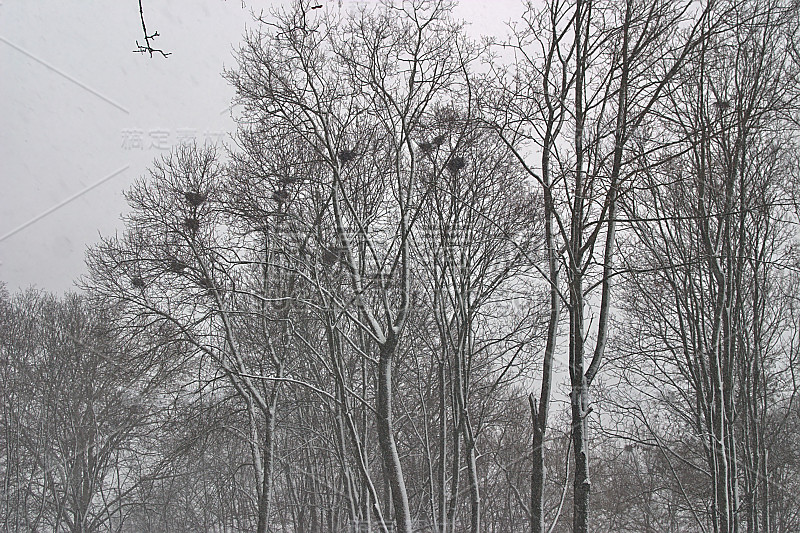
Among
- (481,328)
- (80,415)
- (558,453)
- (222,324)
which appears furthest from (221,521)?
(481,328)

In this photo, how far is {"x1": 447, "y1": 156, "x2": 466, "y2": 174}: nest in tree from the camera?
6.38 metres

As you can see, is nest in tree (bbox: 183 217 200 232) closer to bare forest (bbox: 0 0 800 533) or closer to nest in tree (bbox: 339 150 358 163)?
bare forest (bbox: 0 0 800 533)

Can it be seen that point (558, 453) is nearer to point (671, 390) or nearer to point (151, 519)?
point (671, 390)

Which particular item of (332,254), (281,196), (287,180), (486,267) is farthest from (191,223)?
(486,267)

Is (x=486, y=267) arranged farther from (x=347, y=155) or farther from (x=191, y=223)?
(x=191, y=223)

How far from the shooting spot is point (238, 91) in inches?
236

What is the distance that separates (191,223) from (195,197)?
16.3 inches

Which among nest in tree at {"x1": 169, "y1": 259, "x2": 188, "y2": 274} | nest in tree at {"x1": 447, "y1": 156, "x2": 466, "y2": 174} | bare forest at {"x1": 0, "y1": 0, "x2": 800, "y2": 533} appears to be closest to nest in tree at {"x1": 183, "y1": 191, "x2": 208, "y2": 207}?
bare forest at {"x1": 0, "y1": 0, "x2": 800, "y2": 533}

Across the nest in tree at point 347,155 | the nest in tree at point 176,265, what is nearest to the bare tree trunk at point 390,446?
the nest in tree at point 347,155

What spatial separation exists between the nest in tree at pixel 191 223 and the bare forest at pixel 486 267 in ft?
0.16

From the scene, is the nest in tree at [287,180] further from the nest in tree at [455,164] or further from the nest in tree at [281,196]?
the nest in tree at [455,164]

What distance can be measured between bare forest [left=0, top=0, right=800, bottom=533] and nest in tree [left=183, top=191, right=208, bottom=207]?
0.29ft

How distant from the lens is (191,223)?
30.1 ft

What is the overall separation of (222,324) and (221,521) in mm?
6828
